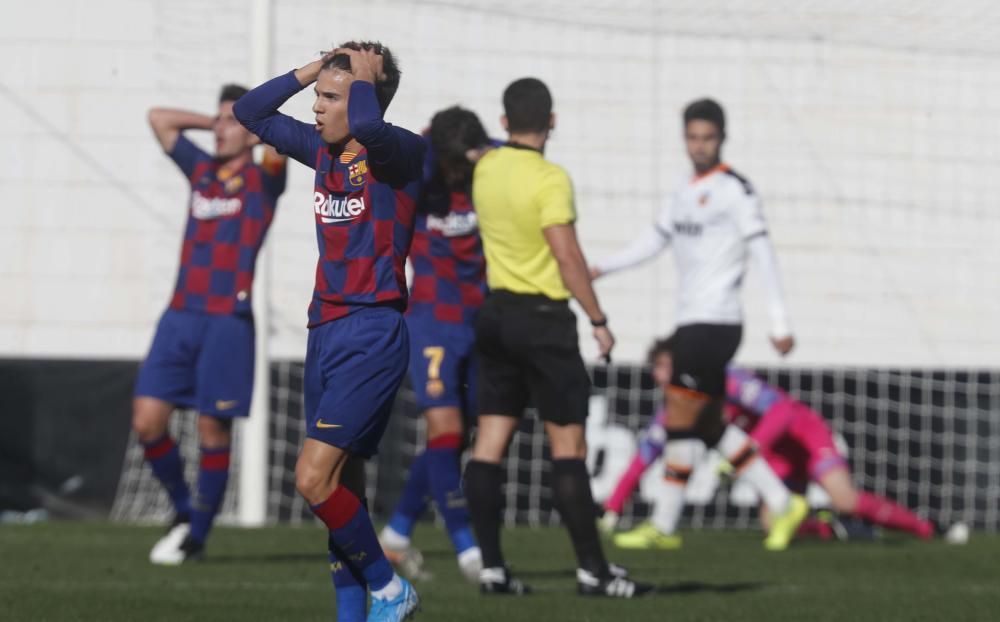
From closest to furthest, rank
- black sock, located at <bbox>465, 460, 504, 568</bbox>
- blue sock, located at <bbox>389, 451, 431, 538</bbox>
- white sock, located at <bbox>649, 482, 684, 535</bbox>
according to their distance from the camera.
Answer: black sock, located at <bbox>465, 460, 504, 568</bbox>, blue sock, located at <bbox>389, 451, 431, 538</bbox>, white sock, located at <bbox>649, 482, 684, 535</bbox>

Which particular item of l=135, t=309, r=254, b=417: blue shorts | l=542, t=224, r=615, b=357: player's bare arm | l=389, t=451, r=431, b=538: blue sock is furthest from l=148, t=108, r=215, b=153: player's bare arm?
l=542, t=224, r=615, b=357: player's bare arm

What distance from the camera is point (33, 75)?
11.5 m

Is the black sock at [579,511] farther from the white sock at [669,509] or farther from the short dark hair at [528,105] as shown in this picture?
the white sock at [669,509]

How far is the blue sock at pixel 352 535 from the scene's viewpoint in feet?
15.8

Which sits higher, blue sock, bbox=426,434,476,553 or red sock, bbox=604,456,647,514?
blue sock, bbox=426,434,476,553

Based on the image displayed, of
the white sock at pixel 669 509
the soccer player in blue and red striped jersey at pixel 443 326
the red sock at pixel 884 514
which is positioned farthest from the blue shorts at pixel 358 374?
the red sock at pixel 884 514

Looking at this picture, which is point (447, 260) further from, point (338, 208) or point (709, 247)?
point (338, 208)

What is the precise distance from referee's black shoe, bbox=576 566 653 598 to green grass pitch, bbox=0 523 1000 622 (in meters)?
0.07

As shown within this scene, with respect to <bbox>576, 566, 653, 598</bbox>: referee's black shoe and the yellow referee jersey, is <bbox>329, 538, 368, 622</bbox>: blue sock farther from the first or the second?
the yellow referee jersey

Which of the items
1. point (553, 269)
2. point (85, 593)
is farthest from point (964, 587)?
point (85, 593)

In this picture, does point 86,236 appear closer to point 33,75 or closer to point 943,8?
point 33,75

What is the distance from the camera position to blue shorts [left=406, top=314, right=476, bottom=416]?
746 cm

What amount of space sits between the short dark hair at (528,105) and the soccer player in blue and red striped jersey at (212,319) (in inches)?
67.9

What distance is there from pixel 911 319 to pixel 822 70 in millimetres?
1793
